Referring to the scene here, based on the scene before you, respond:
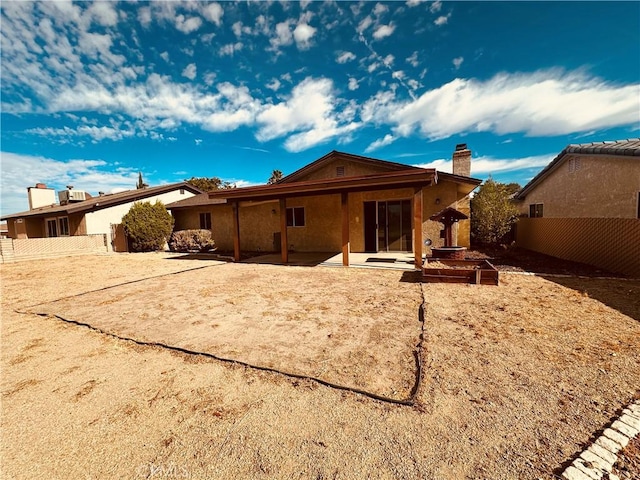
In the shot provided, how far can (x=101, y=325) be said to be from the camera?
14.7 feet

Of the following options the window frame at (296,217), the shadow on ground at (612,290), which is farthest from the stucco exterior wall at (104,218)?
the shadow on ground at (612,290)

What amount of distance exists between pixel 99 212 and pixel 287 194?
14805 mm

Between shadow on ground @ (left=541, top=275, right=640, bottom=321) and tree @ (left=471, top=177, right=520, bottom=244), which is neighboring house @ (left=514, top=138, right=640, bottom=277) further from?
shadow on ground @ (left=541, top=275, right=640, bottom=321)

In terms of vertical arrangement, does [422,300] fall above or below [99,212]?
below

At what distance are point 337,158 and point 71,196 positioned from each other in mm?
22818

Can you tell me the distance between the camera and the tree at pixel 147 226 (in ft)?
51.9

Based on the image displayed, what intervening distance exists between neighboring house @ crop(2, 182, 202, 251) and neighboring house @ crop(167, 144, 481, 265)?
7.51 metres

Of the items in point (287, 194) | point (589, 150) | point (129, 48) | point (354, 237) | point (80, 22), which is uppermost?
point (129, 48)

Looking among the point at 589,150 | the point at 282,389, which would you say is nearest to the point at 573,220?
the point at 589,150

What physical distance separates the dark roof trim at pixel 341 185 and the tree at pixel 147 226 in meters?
7.73

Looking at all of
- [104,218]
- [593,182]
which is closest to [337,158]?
[593,182]

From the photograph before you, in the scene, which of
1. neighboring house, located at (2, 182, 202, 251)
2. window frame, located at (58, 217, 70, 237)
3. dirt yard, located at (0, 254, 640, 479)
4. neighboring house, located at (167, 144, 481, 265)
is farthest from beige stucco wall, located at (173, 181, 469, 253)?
window frame, located at (58, 217, 70, 237)

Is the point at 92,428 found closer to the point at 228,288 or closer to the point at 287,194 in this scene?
the point at 228,288

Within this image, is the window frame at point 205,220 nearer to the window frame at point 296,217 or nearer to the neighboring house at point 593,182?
the window frame at point 296,217
